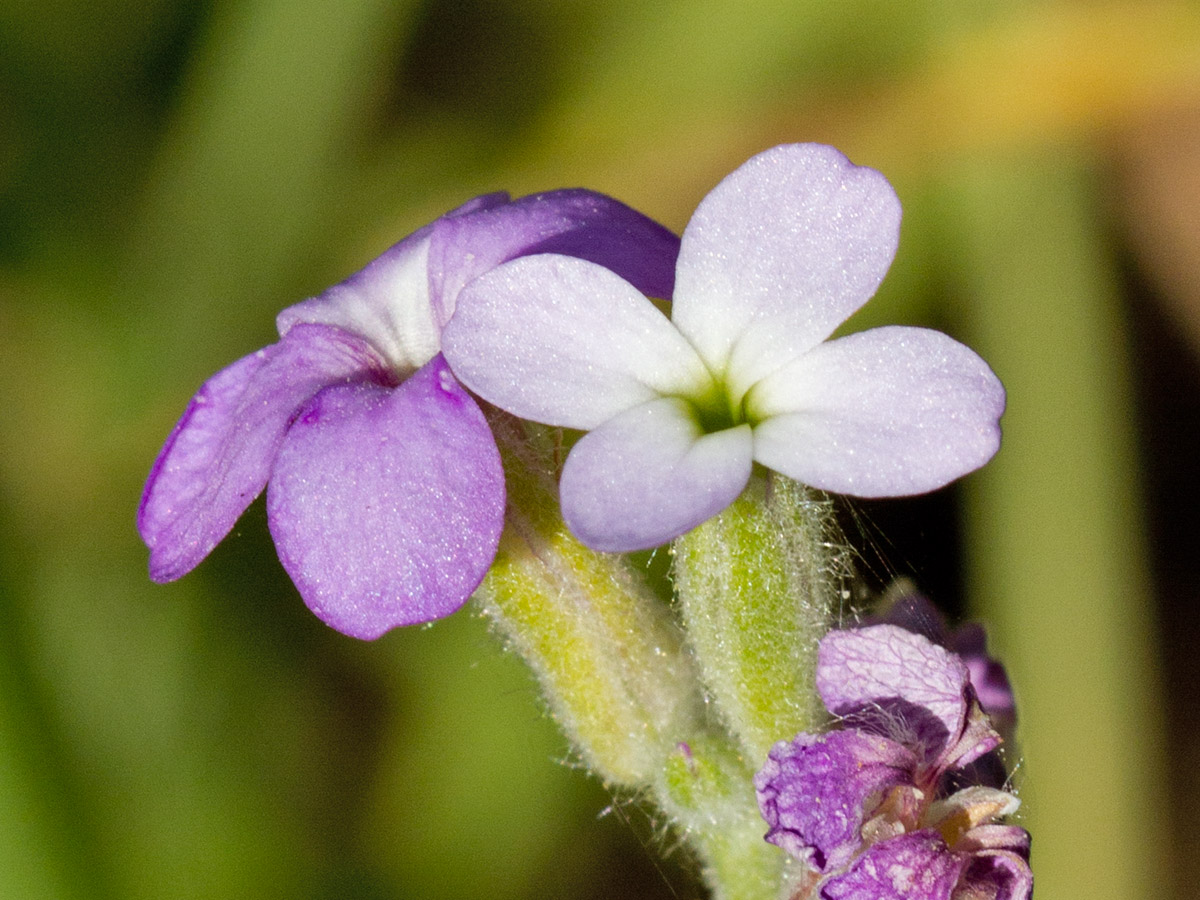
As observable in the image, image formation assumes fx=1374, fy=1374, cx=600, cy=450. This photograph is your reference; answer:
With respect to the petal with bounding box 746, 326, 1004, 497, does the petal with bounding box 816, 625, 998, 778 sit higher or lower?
lower

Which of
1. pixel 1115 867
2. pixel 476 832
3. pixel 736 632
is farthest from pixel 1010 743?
pixel 476 832

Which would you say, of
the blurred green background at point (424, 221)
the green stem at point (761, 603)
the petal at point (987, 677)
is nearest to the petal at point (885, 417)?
the green stem at point (761, 603)

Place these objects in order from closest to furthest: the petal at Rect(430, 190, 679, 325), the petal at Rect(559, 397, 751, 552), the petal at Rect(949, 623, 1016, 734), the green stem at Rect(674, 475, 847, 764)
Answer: the petal at Rect(559, 397, 751, 552) < the green stem at Rect(674, 475, 847, 764) < the petal at Rect(430, 190, 679, 325) < the petal at Rect(949, 623, 1016, 734)

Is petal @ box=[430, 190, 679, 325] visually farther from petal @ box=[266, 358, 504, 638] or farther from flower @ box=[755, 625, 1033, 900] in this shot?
flower @ box=[755, 625, 1033, 900]

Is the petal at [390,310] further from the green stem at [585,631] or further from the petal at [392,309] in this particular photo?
the green stem at [585,631]

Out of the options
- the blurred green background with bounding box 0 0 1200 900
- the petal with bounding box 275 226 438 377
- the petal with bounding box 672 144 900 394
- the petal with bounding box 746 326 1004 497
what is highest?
the petal with bounding box 672 144 900 394

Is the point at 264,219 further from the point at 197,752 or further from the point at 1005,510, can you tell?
the point at 1005,510

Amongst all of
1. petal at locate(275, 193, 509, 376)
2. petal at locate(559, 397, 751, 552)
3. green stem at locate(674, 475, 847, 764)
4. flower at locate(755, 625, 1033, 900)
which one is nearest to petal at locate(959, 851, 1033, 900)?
flower at locate(755, 625, 1033, 900)

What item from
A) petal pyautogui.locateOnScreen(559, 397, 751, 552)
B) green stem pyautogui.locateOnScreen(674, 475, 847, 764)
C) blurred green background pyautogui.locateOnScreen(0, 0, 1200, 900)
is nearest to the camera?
petal pyautogui.locateOnScreen(559, 397, 751, 552)
